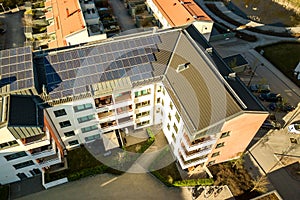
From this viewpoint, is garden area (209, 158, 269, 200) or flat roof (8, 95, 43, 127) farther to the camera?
garden area (209, 158, 269, 200)

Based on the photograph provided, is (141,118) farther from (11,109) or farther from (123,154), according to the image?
(11,109)

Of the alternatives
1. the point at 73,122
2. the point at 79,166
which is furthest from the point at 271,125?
the point at 73,122

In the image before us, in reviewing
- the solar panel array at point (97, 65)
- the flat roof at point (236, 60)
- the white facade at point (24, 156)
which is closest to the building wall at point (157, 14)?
the flat roof at point (236, 60)

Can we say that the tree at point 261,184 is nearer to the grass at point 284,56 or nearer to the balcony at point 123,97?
the balcony at point 123,97

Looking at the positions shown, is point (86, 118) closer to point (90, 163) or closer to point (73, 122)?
point (73, 122)

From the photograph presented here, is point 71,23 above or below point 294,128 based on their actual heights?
above

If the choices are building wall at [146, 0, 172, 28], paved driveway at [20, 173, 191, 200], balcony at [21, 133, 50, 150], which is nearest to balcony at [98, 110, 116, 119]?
balcony at [21, 133, 50, 150]

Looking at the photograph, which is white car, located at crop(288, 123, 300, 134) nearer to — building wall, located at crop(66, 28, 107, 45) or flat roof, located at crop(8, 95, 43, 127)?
flat roof, located at crop(8, 95, 43, 127)
